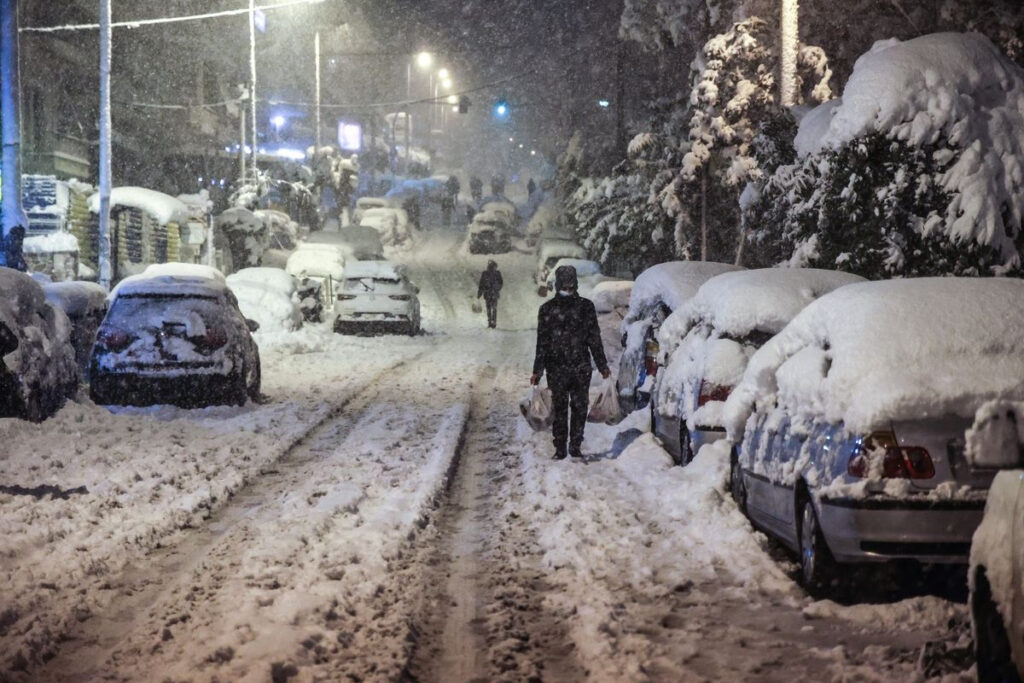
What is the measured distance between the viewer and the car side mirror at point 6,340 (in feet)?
36.4

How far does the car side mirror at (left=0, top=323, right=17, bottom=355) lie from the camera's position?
11.1m

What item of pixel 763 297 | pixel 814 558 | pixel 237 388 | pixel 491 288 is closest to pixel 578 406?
pixel 763 297

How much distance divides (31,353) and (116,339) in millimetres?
1828

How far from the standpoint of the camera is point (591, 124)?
2196 inches

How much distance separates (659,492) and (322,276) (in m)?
26.0

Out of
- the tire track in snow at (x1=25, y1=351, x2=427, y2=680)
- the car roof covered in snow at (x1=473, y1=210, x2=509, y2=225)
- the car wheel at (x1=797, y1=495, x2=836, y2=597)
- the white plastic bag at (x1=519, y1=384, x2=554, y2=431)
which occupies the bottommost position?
the tire track in snow at (x1=25, y1=351, x2=427, y2=680)

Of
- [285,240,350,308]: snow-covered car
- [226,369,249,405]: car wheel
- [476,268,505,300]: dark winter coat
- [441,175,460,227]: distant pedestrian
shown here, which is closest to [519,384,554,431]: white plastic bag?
[226,369,249,405]: car wheel

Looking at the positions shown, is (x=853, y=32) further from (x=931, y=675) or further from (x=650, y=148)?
(x=931, y=675)

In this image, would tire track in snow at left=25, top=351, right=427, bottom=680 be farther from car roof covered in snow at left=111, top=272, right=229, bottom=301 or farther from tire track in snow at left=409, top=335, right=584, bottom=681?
car roof covered in snow at left=111, top=272, right=229, bottom=301

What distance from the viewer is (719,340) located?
Answer: 31.9 feet

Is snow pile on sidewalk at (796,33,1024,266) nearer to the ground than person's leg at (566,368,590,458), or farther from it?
farther from it

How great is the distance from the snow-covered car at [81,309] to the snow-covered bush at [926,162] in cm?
1075

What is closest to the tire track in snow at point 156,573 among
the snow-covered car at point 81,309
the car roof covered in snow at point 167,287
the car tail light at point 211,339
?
the car tail light at point 211,339

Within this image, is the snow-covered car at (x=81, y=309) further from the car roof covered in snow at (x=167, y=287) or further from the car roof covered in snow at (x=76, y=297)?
the car roof covered in snow at (x=167, y=287)
